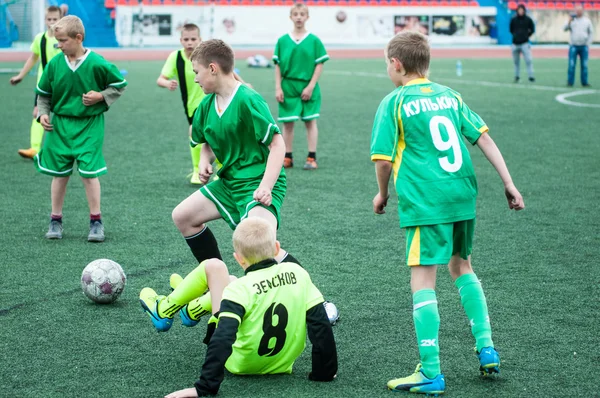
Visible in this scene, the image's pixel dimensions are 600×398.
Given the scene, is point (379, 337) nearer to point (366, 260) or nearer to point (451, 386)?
point (451, 386)

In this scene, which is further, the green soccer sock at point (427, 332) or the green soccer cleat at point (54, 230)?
the green soccer cleat at point (54, 230)

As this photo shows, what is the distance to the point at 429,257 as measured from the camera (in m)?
4.01

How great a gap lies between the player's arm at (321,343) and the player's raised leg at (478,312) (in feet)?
2.34

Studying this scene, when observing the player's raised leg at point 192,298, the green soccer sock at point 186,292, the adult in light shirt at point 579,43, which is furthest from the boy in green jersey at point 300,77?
the adult in light shirt at point 579,43

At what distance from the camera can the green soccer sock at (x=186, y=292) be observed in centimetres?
443

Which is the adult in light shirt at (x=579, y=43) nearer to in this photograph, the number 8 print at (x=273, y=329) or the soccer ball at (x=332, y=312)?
the soccer ball at (x=332, y=312)

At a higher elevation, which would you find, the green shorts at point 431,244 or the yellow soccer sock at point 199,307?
the green shorts at point 431,244

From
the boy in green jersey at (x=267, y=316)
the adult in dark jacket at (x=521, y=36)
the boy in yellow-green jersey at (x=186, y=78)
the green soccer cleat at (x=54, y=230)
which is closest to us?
the boy in green jersey at (x=267, y=316)

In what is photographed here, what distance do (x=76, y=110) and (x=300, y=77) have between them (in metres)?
4.23

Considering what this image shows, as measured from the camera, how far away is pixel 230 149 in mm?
4879

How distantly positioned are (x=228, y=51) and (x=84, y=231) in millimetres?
3227

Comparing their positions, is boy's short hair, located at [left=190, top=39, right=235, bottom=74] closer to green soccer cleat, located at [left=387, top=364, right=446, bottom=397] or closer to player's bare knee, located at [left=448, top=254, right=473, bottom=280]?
player's bare knee, located at [left=448, top=254, right=473, bottom=280]

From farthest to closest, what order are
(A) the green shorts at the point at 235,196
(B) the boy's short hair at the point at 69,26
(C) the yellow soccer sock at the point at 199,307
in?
(B) the boy's short hair at the point at 69,26, (A) the green shorts at the point at 235,196, (C) the yellow soccer sock at the point at 199,307

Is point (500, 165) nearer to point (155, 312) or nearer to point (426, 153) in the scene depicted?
point (426, 153)
